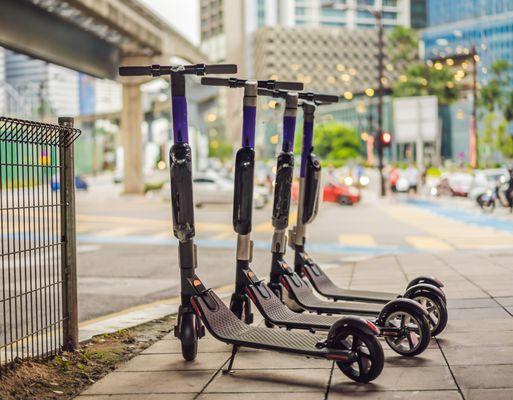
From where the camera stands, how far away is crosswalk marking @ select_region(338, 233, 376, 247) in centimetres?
2160

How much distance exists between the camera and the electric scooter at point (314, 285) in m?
7.94

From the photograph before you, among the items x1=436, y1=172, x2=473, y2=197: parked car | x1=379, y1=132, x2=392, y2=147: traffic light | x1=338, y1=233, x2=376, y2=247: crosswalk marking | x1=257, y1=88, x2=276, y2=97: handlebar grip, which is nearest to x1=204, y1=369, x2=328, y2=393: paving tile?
x1=257, y1=88, x2=276, y2=97: handlebar grip

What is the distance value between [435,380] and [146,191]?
52.1 meters

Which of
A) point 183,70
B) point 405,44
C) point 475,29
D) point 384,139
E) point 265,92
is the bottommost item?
point 265,92

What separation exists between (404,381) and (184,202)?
2.21 meters

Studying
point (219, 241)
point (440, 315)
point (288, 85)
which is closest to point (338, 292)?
point (440, 315)

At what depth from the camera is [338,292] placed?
9.09 metres

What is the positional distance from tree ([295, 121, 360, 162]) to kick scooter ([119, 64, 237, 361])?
445ft

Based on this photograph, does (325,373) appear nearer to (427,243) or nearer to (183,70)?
(183,70)

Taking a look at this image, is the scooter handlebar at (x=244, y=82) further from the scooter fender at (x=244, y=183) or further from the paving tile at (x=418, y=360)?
the paving tile at (x=418, y=360)

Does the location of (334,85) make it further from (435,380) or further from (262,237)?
(435,380)

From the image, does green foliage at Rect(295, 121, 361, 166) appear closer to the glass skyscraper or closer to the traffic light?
the glass skyscraper

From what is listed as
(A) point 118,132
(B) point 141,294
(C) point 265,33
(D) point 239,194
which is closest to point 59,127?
(D) point 239,194

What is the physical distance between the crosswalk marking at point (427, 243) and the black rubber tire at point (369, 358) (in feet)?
44.9
